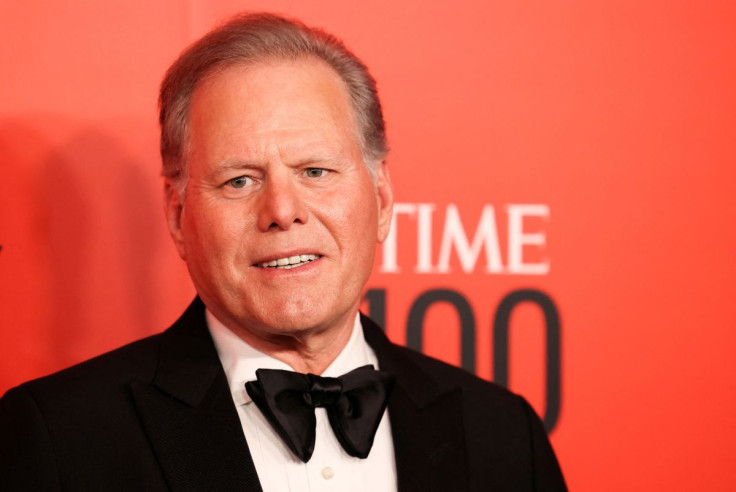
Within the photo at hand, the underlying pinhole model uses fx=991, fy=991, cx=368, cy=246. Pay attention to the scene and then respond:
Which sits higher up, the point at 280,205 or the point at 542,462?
the point at 280,205

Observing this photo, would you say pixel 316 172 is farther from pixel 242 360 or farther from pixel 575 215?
pixel 575 215

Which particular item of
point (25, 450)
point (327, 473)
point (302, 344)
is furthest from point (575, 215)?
point (25, 450)

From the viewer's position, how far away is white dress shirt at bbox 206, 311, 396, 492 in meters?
1.62

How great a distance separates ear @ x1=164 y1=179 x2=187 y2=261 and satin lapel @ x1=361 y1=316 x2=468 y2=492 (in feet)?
1.32

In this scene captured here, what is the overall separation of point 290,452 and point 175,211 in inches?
18.6

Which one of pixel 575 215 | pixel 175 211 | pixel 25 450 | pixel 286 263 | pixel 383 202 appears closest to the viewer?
pixel 25 450

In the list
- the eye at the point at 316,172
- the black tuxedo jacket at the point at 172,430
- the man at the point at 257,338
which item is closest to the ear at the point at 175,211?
the man at the point at 257,338

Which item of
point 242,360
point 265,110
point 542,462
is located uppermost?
point 265,110

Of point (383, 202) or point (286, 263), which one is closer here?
point (286, 263)

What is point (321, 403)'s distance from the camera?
1669 mm

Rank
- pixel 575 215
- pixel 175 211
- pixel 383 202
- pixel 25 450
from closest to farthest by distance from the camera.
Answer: pixel 25 450 → pixel 175 211 → pixel 383 202 → pixel 575 215

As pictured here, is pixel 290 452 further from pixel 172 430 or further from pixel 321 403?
pixel 172 430

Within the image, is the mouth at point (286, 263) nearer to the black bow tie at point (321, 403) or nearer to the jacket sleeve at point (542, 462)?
the black bow tie at point (321, 403)

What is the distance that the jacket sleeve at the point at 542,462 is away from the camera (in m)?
1.91
